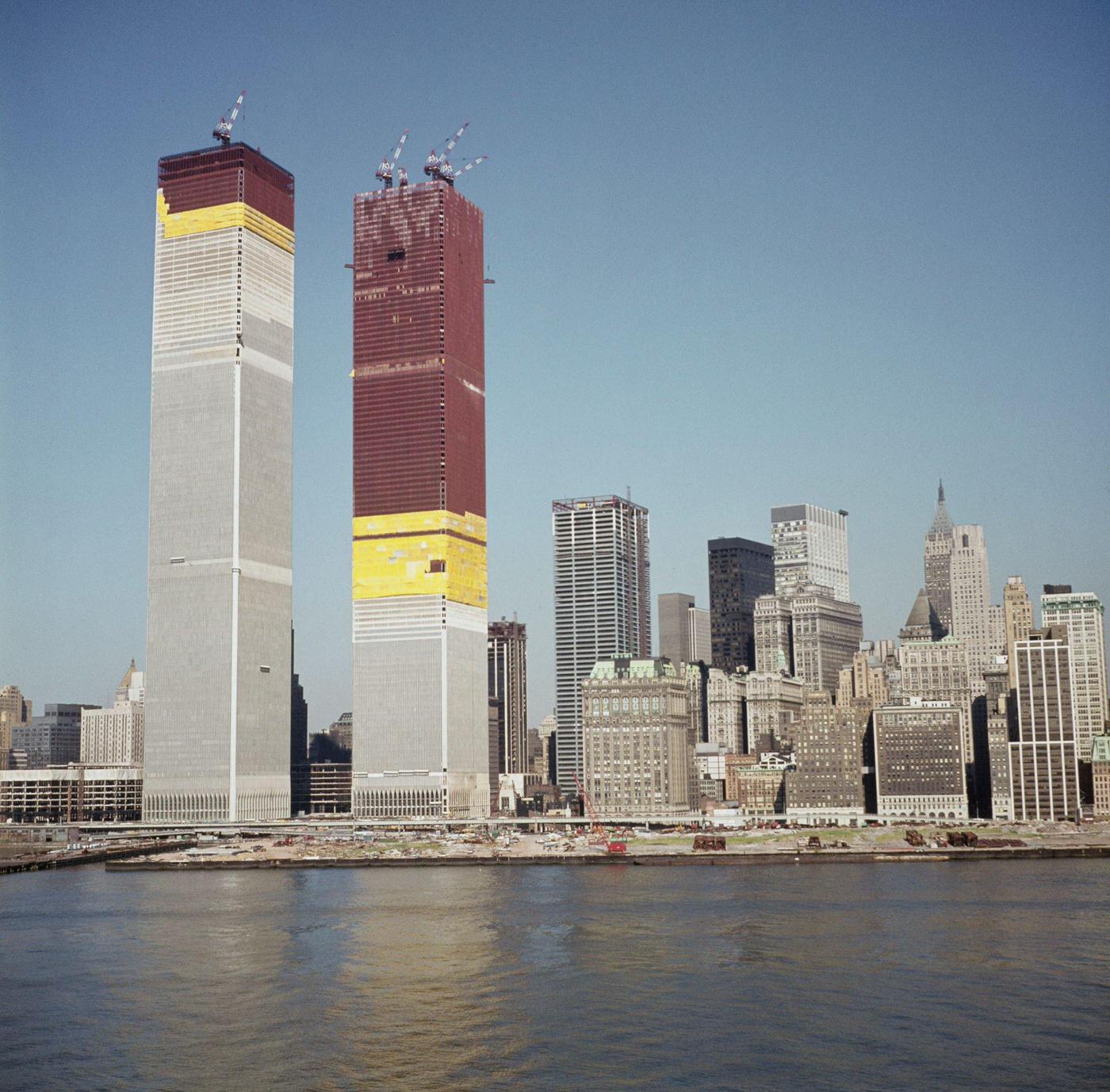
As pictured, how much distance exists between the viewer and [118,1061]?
93.6 meters

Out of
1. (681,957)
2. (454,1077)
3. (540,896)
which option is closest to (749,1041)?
(454,1077)

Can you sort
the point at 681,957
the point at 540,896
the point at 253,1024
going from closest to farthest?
the point at 253,1024
the point at 681,957
the point at 540,896


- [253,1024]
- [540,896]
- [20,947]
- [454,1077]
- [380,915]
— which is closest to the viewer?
[454,1077]

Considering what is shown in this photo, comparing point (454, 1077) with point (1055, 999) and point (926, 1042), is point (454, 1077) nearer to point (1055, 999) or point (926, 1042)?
point (926, 1042)

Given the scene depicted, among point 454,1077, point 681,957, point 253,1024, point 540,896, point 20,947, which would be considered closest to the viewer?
point 454,1077

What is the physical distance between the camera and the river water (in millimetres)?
89875

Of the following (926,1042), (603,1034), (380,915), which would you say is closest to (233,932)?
(380,915)

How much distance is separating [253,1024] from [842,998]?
4149cm

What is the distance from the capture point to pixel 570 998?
111 m

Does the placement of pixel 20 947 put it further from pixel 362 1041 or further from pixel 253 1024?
pixel 362 1041

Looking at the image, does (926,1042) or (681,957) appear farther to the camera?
(681,957)

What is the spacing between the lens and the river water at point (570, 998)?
89875mm

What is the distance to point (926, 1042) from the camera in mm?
95312

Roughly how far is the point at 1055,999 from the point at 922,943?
2907 cm
